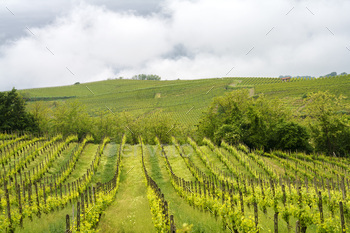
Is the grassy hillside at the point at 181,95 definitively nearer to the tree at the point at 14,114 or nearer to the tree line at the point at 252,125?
the tree line at the point at 252,125

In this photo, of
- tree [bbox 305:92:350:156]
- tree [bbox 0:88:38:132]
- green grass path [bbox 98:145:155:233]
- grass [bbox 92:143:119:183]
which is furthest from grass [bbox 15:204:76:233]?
tree [bbox 305:92:350:156]

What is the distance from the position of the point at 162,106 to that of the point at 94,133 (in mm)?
40852

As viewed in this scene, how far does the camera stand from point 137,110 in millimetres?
85750

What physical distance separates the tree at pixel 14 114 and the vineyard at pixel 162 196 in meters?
11.4

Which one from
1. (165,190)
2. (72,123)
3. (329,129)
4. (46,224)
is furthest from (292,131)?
(72,123)

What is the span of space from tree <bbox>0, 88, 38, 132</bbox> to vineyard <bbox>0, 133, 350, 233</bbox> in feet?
37.3

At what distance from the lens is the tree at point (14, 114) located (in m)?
37.1

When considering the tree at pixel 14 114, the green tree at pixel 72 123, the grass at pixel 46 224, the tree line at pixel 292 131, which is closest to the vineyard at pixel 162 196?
the grass at pixel 46 224

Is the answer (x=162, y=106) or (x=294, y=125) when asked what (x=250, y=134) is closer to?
(x=294, y=125)

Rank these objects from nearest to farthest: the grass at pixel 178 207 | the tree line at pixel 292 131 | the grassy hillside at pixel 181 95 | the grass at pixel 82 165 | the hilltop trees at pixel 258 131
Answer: the grass at pixel 178 207 < the grass at pixel 82 165 < the hilltop trees at pixel 258 131 < the tree line at pixel 292 131 < the grassy hillside at pixel 181 95

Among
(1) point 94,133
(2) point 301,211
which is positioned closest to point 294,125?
(2) point 301,211

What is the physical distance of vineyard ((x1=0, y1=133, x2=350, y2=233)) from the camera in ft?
27.2

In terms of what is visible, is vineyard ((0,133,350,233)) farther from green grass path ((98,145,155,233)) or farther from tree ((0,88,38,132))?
tree ((0,88,38,132))

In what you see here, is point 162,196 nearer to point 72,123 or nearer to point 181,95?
point 72,123
